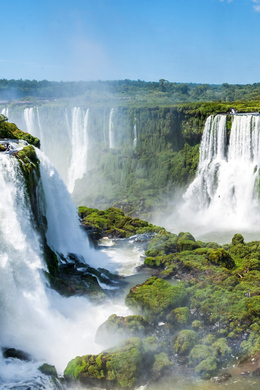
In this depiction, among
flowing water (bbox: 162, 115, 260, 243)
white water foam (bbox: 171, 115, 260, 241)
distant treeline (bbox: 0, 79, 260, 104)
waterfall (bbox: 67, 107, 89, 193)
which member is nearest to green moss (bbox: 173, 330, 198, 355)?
flowing water (bbox: 162, 115, 260, 243)

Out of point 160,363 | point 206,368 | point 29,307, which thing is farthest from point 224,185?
point 160,363

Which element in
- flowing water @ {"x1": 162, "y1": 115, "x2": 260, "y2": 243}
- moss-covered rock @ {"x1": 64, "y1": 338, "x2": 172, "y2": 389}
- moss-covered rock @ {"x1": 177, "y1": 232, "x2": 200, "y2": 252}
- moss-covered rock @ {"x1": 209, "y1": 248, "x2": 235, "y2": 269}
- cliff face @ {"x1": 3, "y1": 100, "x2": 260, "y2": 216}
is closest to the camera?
moss-covered rock @ {"x1": 64, "y1": 338, "x2": 172, "y2": 389}

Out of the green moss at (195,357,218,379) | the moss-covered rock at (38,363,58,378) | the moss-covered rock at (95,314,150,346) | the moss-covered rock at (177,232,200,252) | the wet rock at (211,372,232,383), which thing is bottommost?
the wet rock at (211,372,232,383)

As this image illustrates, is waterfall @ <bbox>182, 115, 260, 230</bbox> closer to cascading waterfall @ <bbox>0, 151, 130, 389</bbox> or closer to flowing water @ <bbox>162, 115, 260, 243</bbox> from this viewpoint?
flowing water @ <bbox>162, 115, 260, 243</bbox>

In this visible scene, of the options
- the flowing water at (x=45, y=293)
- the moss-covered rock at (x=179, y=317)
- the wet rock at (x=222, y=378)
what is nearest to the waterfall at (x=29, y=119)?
the flowing water at (x=45, y=293)

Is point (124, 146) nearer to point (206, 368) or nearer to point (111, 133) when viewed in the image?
point (111, 133)

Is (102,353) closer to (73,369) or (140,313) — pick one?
(73,369)

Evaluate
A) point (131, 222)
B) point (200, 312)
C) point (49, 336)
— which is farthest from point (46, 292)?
point (131, 222)
